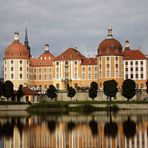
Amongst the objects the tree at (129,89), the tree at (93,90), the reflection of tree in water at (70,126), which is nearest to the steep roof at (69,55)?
the tree at (93,90)

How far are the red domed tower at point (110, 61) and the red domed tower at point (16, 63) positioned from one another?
52.8 ft

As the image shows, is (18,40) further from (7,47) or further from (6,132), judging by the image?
(6,132)

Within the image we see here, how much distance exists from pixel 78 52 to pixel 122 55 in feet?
37.6

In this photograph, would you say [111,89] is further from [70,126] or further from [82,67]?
[70,126]

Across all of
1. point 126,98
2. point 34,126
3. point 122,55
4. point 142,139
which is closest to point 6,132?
point 34,126

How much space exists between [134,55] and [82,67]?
1062 cm

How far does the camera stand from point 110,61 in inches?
3661

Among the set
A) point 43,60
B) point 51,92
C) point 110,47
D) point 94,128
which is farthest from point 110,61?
point 94,128

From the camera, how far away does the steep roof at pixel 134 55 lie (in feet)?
314

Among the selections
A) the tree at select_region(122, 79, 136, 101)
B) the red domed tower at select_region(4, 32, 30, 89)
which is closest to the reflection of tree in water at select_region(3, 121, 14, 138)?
the tree at select_region(122, 79, 136, 101)

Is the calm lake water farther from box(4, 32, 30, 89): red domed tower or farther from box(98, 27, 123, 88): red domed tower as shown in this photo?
box(4, 32, 30, 89): red domed tower

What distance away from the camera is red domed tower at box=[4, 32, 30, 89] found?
98.8 metres

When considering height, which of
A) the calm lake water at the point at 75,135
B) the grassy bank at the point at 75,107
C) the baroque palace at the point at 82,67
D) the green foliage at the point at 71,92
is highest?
the baroque palace at the point at 82,67

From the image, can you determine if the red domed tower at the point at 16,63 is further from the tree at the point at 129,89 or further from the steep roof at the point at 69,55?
the tree at the point at 129,89
